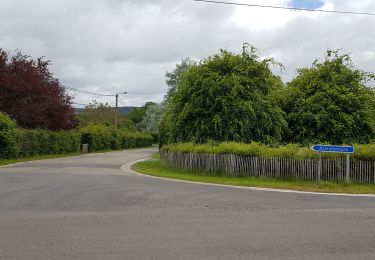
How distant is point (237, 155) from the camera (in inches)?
818

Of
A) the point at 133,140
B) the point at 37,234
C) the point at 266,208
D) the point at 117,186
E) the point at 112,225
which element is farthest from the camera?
the point at 133,140

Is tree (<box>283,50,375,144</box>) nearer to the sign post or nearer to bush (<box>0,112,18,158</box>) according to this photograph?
the sign post

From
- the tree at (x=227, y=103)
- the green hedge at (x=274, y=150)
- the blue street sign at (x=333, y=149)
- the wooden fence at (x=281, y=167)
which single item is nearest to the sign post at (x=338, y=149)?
the blue street sign at (x=333, y=149)

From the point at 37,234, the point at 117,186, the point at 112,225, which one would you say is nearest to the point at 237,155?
the point at 117,186

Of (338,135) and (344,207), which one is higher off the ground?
(338,135)

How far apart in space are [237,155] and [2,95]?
75.1 feet

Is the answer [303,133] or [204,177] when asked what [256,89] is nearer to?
[303,133]

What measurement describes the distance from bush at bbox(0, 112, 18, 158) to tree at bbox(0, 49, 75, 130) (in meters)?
4.81

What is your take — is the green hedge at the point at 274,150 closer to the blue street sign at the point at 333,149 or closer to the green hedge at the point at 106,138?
the blue street sign at the point at 333,149

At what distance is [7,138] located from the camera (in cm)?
3131

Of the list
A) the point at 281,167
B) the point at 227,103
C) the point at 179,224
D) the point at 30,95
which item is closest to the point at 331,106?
the point at 227,103

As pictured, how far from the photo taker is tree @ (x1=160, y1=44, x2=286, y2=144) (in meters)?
25.5

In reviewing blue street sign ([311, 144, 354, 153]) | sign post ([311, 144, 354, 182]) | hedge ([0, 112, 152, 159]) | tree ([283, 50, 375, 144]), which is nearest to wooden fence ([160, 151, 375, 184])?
sign post ([311, 144, 354, 182])

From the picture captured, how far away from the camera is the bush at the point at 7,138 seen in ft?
102
